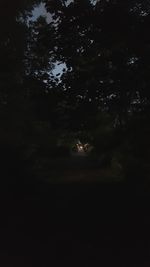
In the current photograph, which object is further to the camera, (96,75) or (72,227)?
(96,75)

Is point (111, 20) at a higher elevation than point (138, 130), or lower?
higher

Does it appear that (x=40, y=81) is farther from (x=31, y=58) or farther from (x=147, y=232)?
(x=147, y=232)

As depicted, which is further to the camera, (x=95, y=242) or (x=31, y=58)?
(x=31, y=58)

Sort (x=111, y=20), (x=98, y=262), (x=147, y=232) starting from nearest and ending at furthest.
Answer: (x=98, y=262), (x=147, y=232), (x=111, y=20)

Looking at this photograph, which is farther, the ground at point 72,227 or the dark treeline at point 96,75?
the dark treeline at point 96,75

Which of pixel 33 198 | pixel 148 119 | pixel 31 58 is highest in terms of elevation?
pixel 31 58

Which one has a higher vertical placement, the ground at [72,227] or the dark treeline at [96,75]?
the dark treeline at [96,75]

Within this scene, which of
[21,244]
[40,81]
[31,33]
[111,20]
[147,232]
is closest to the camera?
[21,244]

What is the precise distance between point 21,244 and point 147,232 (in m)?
2.44

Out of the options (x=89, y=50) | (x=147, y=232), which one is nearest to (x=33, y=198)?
(x=89, y=50)

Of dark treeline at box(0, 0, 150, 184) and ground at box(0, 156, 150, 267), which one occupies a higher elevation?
dark treeline at box(0, 0, 150, 184)

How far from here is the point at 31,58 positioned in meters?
26.1

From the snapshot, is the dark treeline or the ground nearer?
the ground

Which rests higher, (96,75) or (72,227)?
(96,75)
